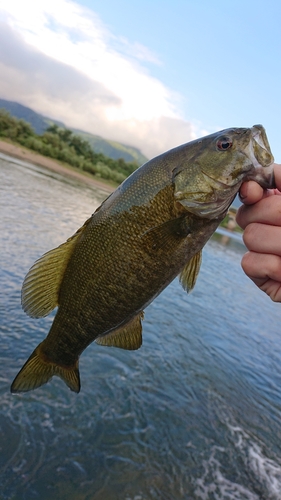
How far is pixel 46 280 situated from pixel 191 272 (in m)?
1.10

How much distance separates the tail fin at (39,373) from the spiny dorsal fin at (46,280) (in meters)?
0.42

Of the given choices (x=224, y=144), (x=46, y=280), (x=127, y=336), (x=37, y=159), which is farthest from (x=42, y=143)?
(x=224, y=144)

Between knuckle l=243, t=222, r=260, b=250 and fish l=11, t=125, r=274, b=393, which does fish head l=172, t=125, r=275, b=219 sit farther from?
knuckle l=243, t=222, r=260, b=250

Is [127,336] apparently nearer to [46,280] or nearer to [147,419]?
[46,280]

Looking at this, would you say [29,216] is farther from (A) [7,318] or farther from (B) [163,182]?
(B) [163,182]

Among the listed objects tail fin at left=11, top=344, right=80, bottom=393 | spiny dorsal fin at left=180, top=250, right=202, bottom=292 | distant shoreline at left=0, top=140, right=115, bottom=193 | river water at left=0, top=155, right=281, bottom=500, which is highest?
spiny dorsal fin at left=180, top=250, right=202, bottom=292

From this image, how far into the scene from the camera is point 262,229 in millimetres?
2570

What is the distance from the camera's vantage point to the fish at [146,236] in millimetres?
2510

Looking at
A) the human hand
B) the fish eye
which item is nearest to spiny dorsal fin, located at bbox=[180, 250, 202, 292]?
the human hand

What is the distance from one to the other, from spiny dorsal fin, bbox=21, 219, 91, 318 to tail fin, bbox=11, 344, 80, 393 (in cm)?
42

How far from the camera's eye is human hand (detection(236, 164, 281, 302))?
96.2 inches

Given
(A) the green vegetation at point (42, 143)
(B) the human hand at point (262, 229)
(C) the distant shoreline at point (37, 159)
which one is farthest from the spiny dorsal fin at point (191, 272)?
(A) the green vegetation at point (42, 143)

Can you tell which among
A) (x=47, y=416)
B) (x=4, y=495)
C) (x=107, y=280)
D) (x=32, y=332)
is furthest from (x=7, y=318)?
(x=107, y=280)

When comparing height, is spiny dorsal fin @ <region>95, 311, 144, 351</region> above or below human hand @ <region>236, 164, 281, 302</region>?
below
